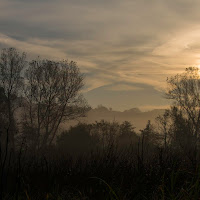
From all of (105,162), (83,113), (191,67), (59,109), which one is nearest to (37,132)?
(59,109)

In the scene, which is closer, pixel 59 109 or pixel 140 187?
pixel 140 187

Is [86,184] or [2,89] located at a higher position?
[2,89]

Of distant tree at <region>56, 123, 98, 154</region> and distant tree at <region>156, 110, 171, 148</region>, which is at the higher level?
distant tree at <region>156, 110, 171, 148</region>

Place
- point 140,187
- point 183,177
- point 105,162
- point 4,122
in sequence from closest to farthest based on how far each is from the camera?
point 140,187 → point 183,177 → point 105,162 → point 4,122

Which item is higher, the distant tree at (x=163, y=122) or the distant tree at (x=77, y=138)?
the distant tree at (x=163, y=122)

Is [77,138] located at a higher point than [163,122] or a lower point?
lower

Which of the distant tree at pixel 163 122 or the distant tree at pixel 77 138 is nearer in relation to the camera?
→ the distant tree at pixel 163 122

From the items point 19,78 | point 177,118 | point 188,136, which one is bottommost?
point 188,136

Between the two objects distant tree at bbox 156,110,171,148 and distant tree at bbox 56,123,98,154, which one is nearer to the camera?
distant tree at bbox 156,110,171,148

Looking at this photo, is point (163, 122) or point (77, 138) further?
point (77, 138)

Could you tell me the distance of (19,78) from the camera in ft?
111

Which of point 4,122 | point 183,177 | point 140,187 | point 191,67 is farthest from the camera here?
point 191,67

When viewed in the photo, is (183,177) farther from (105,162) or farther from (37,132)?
(37,132)

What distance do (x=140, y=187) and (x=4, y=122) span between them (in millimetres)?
29015
